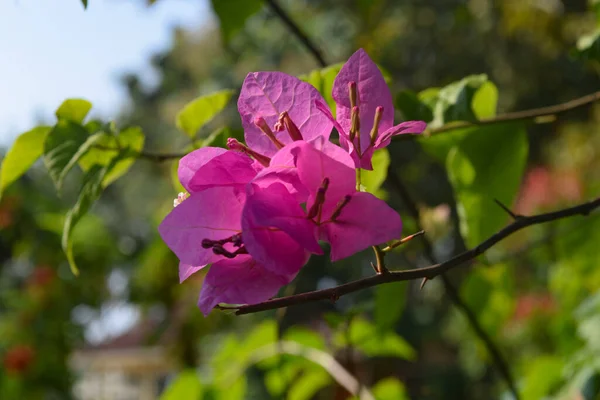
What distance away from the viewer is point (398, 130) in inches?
9.9

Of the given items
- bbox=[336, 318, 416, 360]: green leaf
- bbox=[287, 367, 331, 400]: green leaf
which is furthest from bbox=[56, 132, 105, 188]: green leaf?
bbox=[287, 367, 331, 400]: green leaf

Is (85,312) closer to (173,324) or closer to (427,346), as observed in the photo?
(173,324)

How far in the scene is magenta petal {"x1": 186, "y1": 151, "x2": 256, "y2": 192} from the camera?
0.23 metres

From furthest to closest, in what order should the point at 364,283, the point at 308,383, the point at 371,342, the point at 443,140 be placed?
the point at 308,383, the point at 371,342, the point at 443,140, the point at 364,283

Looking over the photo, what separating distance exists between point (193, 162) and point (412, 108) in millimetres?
231

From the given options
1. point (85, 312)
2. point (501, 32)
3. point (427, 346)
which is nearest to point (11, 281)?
point (85, 312)

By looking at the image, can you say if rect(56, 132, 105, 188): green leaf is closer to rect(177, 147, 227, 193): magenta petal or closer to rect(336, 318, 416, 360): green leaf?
rect(177, 147, 227, 193): magenta petal

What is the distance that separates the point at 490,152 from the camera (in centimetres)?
47

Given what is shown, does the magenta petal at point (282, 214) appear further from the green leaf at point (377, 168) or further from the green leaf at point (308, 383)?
the green leaf at point (308, 383)

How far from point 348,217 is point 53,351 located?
7.35 feet

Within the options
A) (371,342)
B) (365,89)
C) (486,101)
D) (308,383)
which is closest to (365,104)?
(365,89)

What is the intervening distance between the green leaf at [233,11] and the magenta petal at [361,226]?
0.36 meters

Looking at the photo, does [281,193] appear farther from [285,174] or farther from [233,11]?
[233,11]

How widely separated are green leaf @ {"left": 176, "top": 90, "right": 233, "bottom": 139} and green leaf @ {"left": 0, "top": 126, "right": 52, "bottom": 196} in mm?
92
